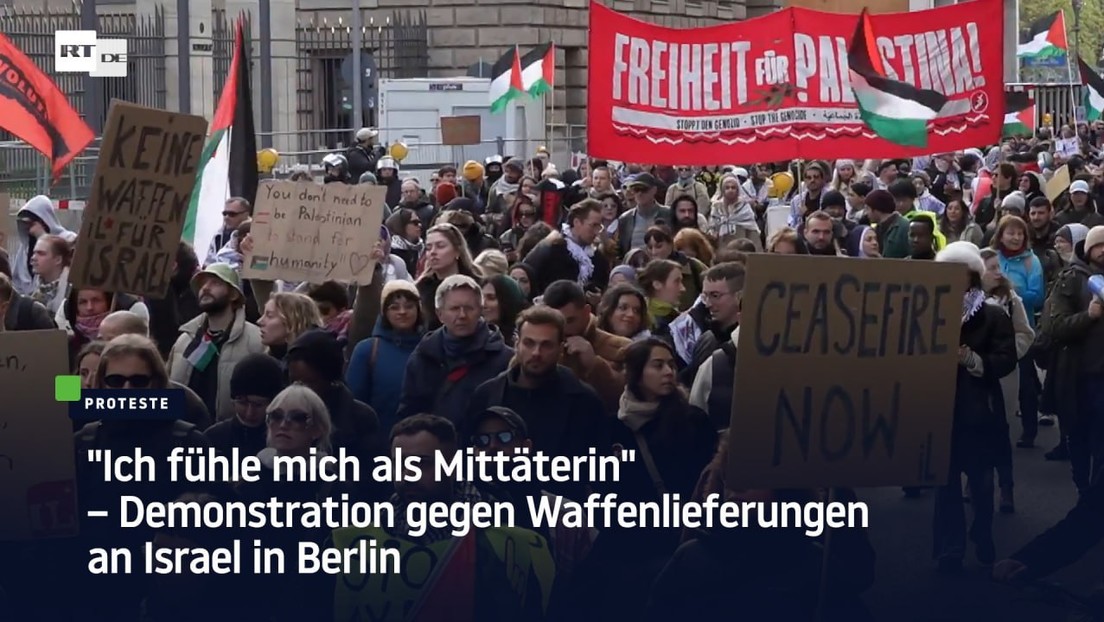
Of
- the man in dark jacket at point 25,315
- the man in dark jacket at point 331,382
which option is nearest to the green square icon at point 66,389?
the man in dark jacket at point 331,382

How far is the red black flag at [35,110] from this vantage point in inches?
474

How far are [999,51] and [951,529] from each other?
3159mm

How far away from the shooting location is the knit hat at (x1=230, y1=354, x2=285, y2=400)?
22.7 feet

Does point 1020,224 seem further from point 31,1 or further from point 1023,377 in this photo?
point 31,1

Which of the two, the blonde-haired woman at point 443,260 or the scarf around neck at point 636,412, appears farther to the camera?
the blonde-haired woman at point 443,260

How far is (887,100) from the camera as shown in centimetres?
1075

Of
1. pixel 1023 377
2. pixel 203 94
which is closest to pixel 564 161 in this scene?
pixel 203 94

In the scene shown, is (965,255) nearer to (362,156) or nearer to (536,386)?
(536,386)

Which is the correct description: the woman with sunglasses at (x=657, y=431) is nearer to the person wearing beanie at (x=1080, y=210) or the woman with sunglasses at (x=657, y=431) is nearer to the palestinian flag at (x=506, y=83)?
the person wearing beanie at (x=1080, y=210)

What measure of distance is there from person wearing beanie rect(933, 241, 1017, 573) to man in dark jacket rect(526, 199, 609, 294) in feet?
10.0

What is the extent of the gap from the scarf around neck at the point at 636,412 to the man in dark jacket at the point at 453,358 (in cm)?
90

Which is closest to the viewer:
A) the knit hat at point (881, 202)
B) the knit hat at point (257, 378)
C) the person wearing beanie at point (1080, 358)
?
the knit hat at point (257, 378)

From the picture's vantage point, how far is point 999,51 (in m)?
11.0

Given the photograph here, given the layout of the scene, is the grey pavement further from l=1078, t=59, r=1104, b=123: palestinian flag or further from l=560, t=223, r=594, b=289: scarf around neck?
l=1078, t=59, r=1104, b=123: palestinian flag
